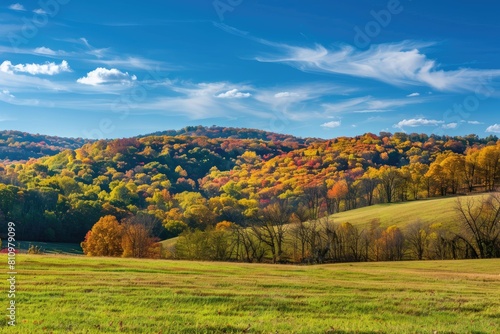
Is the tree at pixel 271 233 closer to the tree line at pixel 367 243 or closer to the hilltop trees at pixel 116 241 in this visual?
the tree line at pixel 367 243

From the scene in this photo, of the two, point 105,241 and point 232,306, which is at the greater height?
point 232,306

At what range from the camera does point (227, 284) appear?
968 inches

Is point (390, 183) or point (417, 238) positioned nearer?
point (417, 238)

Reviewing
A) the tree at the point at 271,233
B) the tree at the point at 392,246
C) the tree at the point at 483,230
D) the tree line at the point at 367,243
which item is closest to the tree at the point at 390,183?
the tree line at the point at 367,243

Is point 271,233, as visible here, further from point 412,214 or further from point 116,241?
point 412,214

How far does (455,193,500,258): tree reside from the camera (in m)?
74.0

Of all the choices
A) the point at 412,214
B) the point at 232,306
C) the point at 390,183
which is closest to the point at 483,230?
the point at 412,214

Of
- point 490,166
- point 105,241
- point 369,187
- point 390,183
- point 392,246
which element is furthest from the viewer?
point 369,187

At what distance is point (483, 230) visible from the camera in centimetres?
7769

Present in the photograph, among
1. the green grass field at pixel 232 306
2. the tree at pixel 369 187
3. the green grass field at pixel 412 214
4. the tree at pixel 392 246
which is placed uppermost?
the tree at pixel 369 187

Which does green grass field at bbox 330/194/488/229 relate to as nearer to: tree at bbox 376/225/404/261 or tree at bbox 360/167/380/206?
tree at bbox 376/225/404/261

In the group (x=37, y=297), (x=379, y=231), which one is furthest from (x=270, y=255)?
(x=37, y=297)

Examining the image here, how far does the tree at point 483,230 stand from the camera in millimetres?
74000

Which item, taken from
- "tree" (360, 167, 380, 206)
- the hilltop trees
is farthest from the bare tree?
"tree" (360, 167, 380, 206)
